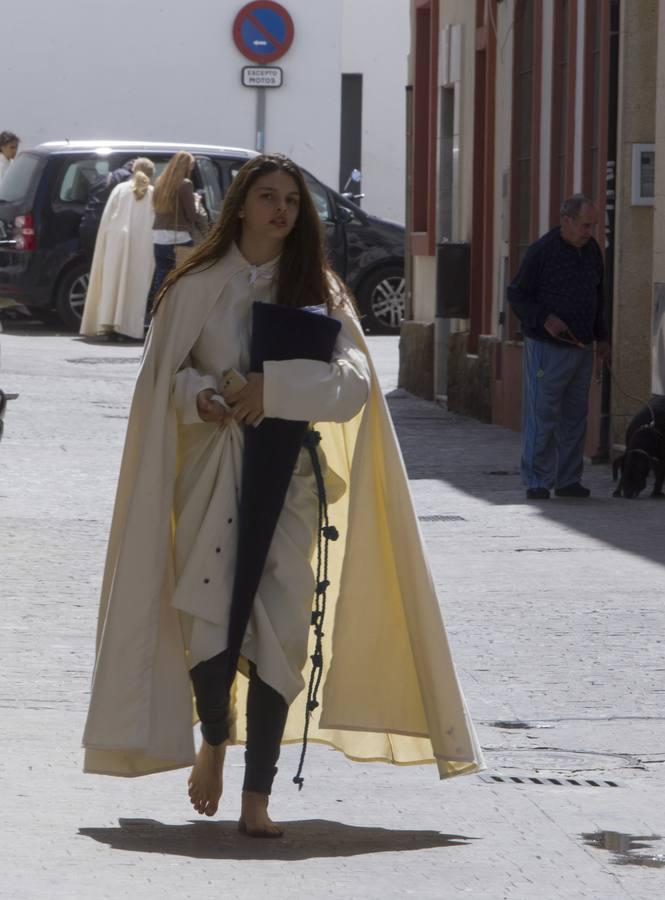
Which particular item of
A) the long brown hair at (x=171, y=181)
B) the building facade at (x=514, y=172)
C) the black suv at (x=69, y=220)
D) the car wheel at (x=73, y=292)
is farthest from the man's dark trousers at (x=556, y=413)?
the car wheel at (x=73, y=292)

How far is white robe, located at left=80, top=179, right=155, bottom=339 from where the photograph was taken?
76.4 ft

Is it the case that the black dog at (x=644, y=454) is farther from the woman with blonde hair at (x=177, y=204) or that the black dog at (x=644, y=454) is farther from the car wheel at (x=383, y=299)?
the car wheel at (x=383, y=299)

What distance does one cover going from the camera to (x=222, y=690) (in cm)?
526

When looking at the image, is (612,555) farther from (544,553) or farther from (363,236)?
(363,236)

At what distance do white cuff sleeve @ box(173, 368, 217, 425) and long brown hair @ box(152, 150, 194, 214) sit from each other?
43.3 ft

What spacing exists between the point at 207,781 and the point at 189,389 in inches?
35.6

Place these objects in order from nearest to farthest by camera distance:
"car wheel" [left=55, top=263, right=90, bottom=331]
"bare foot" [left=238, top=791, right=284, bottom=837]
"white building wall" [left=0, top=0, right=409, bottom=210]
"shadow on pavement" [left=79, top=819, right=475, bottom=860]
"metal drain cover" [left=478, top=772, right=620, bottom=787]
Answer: "shadow on pavement" [left=79, top=819, right=475, bottom=860] → "bare foot" [left=238, top=791, right=284, bottom=837] → "metal drain cover" [left=478, top=772, right=620, bottom=787] → "car wheel" [left=55, top=263, right=90, bottom=331] → "white building wall" [left=0, top=0, right=409, bottom=210]

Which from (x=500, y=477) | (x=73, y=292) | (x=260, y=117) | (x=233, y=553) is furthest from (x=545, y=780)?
(x=260, y=117)

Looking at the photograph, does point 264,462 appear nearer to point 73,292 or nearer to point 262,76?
point 73,292

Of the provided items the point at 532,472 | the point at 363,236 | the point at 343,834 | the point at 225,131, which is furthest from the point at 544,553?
the point at 225,131

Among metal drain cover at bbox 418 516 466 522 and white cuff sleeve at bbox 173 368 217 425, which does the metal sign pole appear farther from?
white cuff sleeve at bbox 173 368 217 425

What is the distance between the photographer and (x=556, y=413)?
12375 mm

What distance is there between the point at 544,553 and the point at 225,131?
24.9 metres

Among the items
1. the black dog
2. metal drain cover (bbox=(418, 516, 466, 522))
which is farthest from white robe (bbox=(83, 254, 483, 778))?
the black dog
